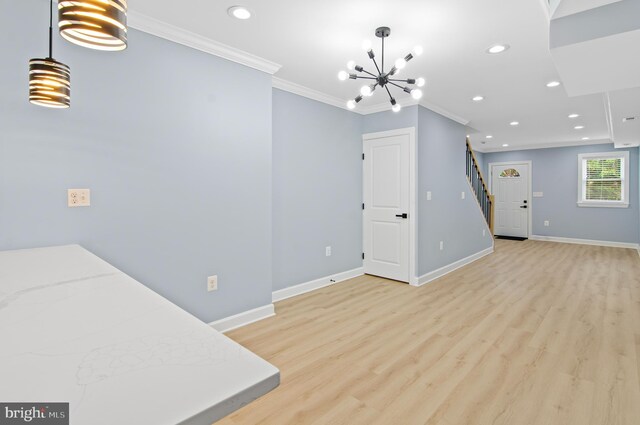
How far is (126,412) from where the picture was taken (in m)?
0.52

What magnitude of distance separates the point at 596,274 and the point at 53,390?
6.66 meters

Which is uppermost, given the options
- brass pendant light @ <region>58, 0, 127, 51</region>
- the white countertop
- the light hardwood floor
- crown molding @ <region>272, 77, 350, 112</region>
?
crown molding @ <region>272, 77, 350, 112</region>

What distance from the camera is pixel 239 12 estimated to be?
2.34 metres

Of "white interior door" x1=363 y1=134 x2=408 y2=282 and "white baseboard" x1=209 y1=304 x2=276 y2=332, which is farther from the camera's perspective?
"white interior door" x1=363 y1=134 x2=408 y2=282

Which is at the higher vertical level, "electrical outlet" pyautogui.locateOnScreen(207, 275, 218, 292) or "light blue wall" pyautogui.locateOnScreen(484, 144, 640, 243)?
"light blue wall" pyautogui.locateOnScreen(484, 144, 640, 243)

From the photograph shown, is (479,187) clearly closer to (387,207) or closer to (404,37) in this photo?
(387,207)

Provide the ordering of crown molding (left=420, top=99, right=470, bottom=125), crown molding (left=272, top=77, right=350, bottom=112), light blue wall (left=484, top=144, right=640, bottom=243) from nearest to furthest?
1. crown molding (left=272, top=77, right=350, bottom=112)
2. crown molding (left=420, top=99, right=470, bottom=125)
3. light blue wall (left=484, top=144, right=640, bottom=243)

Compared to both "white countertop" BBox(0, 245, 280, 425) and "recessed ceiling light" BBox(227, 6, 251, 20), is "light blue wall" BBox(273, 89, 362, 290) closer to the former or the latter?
"recessed ceiling light" BBox(227, 6, 251, 20)

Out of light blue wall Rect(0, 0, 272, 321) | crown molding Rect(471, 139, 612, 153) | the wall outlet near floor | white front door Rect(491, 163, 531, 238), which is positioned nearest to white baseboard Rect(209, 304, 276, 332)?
light blue wall Rect(0, 0, 272, 321)

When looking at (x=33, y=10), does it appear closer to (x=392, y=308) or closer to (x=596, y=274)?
(x=392, y=308)

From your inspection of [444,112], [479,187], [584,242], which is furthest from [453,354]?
[584,242]

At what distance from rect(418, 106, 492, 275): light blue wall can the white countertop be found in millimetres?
4062

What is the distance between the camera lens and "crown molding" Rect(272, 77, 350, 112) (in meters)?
3.72

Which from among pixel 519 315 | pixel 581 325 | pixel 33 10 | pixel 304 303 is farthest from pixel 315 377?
pixel 33 10
